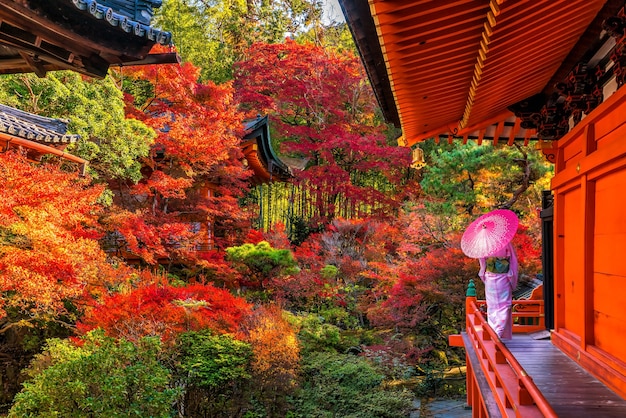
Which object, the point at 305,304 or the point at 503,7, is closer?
the point at 503,7

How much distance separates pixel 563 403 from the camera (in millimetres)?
3752

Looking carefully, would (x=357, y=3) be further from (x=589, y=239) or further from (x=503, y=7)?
(x=589, y=239)

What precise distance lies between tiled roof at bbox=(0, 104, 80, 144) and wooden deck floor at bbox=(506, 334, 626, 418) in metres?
6.56

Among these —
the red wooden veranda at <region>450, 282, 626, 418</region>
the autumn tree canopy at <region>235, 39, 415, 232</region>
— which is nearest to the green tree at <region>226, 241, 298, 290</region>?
the autumn tree canopy at <region>235, 39, 415, 232</region>

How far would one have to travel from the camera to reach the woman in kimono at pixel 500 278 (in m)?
5.80

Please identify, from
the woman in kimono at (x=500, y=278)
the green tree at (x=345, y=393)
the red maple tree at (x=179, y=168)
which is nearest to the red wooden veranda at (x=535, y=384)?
the woman in kimono at (x=500, y=278)

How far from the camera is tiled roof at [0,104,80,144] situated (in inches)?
270

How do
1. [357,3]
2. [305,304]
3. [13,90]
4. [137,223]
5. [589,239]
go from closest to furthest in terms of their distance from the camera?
[357,3] → [589,239] → [13,90] → [137,223] → [305,304]

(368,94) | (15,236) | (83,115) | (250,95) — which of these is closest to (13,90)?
(83,115)

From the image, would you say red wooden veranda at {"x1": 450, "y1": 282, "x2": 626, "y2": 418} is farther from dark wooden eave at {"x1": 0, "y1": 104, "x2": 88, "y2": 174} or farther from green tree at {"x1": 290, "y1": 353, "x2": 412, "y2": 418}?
dark wooden eave at {"x1": 0, "y1": 104, "x2": 88, "y2": 174}

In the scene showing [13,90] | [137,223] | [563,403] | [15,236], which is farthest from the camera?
[137,223]

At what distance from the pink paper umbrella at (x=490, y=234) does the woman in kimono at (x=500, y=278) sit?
0.35 feet

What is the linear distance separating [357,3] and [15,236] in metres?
7.21

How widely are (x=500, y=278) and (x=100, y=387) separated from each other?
15.8 ft
